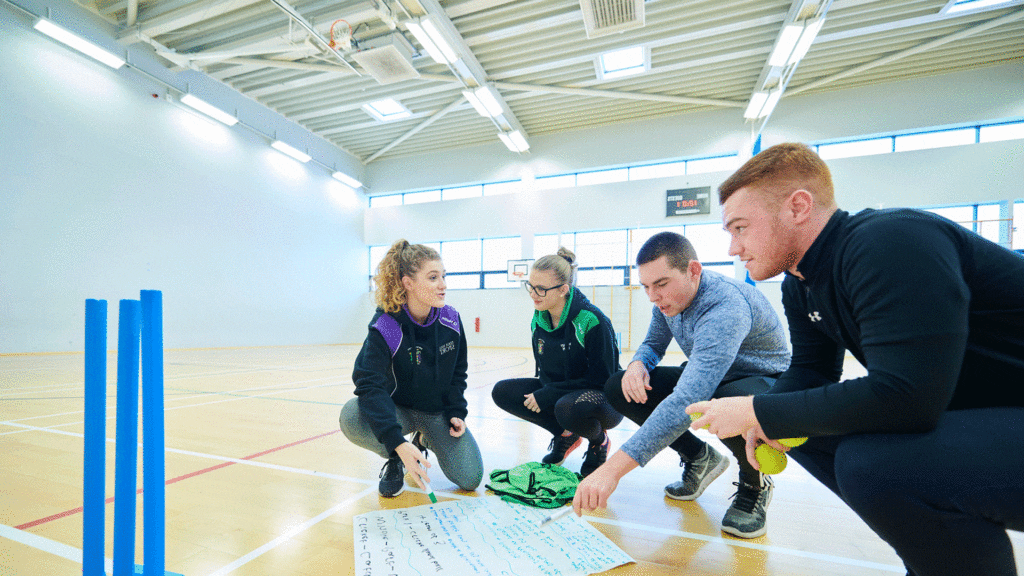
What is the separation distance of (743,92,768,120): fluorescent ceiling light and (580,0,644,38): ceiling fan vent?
2.91 m

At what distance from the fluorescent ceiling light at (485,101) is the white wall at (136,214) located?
14.7 ft

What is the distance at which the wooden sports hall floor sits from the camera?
1.07 metres

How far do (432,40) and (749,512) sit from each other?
6192 millimetres

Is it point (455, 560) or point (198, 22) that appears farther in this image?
point (198, 22)

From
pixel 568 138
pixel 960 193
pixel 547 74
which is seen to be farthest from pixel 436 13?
pixel 960 193

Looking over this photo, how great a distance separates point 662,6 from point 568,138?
13.4ft

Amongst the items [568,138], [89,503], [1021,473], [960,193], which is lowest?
[89,503]

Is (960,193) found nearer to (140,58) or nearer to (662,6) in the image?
(662,6)

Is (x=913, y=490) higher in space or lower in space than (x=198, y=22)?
lower

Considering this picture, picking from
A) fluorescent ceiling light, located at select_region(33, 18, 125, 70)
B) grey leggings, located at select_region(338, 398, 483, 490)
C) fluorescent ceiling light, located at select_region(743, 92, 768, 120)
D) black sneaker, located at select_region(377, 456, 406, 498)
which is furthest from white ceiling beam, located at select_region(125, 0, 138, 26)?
fluorescent ceiling light, located at select_region(743, 92, 768, 120)

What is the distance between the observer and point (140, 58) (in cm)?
690

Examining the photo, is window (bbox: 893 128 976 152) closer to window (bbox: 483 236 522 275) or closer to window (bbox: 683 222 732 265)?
window (bbox: 683 222 732 265)

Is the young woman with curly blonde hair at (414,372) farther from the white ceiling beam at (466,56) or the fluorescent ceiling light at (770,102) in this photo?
the fluorescent ceiling light at (770,102)

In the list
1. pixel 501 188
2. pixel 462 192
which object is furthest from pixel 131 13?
pixel 501 188
